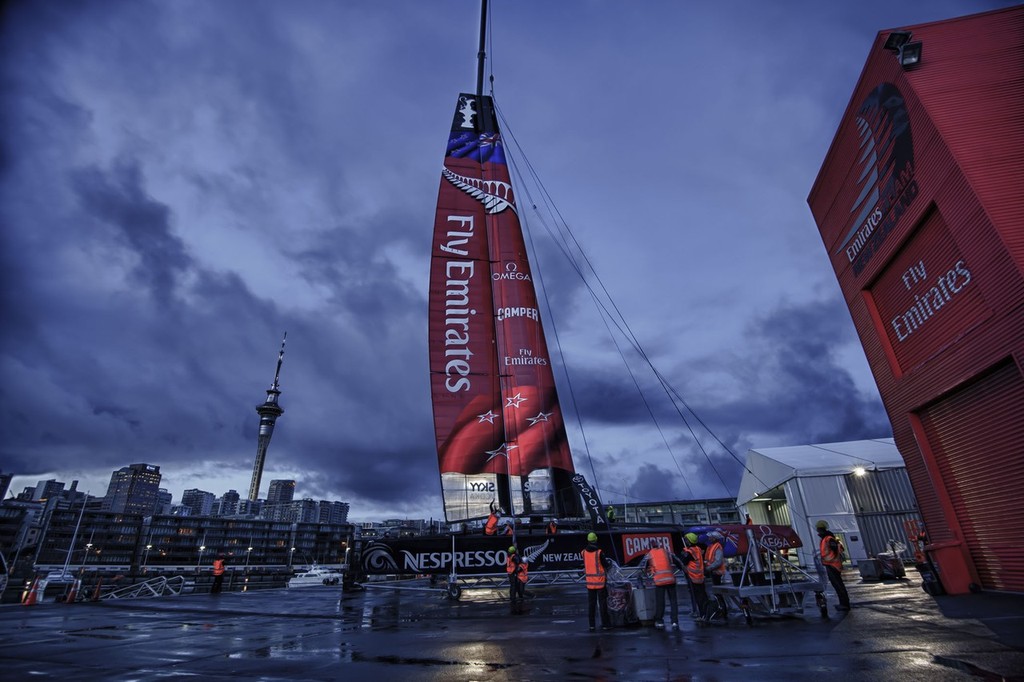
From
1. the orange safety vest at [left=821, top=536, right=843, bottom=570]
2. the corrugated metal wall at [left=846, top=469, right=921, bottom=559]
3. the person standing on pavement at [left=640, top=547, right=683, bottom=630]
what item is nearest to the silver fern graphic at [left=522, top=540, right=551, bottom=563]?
the person standing on pavement at [left=640, top=547, right=683, bottom=630]

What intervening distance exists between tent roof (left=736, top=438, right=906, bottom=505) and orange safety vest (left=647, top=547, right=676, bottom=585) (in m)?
18.6

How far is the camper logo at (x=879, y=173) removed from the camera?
12445 millimetres

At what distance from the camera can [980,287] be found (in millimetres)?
10680

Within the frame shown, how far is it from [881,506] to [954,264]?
21402mm

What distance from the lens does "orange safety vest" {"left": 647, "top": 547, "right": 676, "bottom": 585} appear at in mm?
9000

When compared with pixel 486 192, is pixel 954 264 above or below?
below

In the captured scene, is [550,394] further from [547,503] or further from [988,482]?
[988,482]

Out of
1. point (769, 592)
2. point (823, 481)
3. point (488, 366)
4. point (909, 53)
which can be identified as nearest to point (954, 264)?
point (909, 53)

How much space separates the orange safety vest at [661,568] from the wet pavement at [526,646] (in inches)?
32.0

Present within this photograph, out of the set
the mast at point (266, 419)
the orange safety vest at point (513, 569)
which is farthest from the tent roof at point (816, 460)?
the mast at point (266, 419)

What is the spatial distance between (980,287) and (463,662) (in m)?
12.3

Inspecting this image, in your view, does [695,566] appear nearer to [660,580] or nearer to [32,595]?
[660,580]

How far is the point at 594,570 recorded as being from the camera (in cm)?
896

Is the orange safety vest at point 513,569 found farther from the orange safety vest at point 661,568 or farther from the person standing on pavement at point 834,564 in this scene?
the person standing on pavement at point 834,564
